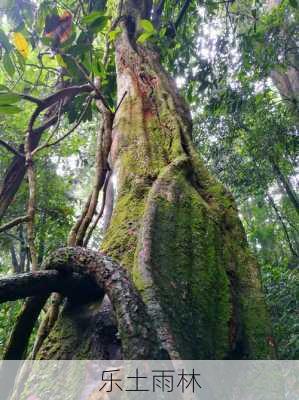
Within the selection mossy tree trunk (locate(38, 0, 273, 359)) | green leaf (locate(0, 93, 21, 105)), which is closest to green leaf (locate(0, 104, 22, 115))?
green leaf (locate(0, 93, 21, 105))

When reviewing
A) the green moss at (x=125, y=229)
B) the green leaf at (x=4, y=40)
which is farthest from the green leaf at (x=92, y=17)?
the green moss at (x=125, y=229)

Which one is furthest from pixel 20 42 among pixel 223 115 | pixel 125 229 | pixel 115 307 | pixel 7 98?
pixel 223 115

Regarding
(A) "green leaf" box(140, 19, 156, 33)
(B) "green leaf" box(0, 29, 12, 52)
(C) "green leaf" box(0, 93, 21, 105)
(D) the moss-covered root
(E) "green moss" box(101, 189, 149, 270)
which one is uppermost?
(A) "green leaf" box(140, 19, 156, 33)

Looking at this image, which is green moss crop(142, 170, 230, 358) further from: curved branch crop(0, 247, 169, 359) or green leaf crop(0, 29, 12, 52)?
green leaf crop(0, 29, 12, 52)

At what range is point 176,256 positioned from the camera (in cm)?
103

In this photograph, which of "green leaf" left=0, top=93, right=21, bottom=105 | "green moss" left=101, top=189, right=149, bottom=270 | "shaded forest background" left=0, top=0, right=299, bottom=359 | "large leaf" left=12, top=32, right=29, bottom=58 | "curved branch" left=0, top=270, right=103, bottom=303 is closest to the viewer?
"curved branch" left=0, top=270, right=103, bottom=303

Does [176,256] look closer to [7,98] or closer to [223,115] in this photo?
[7,98]

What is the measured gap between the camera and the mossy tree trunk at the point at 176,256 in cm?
84

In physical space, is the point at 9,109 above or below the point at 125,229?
above

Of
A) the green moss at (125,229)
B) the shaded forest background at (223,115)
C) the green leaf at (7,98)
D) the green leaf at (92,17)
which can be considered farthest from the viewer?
the shaded forest background at (223,115)

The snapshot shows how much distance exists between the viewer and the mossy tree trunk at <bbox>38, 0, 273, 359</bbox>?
841 mm

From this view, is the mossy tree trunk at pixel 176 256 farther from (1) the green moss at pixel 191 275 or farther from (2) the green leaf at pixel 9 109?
(2) the green leaf at pixel 9 109

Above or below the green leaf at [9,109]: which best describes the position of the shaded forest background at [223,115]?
above

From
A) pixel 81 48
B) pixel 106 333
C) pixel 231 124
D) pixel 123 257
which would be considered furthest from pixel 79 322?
pixel 231 124
